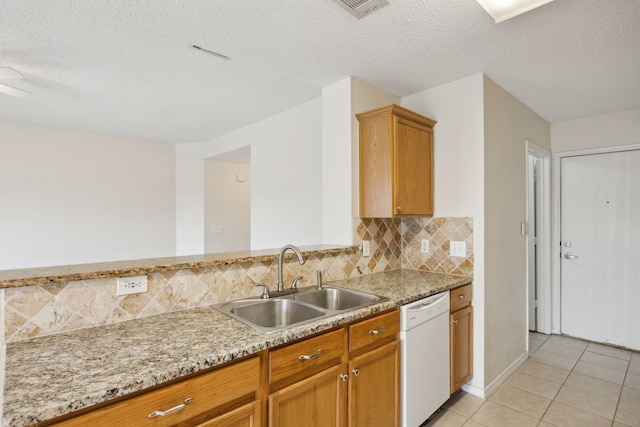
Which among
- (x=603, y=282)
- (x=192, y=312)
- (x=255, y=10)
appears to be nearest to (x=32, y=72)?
(x=255, y=10)

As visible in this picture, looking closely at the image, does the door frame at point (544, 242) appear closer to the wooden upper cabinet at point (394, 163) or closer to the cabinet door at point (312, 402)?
the wooden upper cabinet at point (394, 163)

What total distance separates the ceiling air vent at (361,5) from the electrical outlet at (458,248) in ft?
5.78

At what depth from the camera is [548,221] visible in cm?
372

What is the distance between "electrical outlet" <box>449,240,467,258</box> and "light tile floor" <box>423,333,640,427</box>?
106 cm

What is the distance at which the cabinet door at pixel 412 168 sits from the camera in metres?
2.38

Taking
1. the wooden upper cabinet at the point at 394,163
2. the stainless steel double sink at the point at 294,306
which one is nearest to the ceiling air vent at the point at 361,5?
the wooden upper cabinet at the point at 394,163

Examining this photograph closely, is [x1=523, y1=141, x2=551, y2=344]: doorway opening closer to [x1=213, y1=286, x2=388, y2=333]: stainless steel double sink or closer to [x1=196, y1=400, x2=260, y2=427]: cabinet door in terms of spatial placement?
[x1=213, y1=286, x2=388, y2=333]: stainless steel double sink

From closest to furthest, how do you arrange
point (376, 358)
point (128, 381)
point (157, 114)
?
point (128, 381) < point (376, 358) < point (157, 114)

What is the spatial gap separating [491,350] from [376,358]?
4.43ft

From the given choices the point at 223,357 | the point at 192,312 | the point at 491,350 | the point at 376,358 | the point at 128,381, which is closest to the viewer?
the point at 128,381

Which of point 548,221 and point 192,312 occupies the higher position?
point 548,221

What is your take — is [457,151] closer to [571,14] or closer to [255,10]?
[571,14]

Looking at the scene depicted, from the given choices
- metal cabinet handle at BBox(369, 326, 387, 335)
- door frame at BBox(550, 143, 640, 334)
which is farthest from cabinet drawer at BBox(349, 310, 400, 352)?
door frame at BBox(550, 143, 640, 334)

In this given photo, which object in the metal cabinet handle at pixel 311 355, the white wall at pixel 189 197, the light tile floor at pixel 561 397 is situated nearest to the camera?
the metal cabinet handle at pixel 311 355
